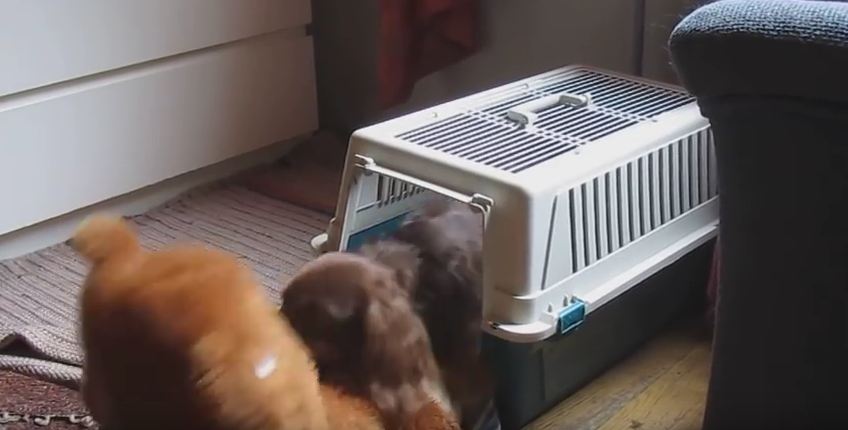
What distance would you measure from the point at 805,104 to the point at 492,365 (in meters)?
0.50

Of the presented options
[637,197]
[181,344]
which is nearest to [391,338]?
[181,344]

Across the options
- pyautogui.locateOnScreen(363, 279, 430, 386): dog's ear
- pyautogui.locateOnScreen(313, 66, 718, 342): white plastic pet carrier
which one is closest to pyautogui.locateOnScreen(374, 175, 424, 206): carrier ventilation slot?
pyautogui.locateOnScreen(313, 66, 718, 342): white plastic pet carrier

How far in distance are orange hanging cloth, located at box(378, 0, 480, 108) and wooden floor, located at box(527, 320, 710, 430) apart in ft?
2.24

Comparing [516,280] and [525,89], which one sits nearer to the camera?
[516,280]

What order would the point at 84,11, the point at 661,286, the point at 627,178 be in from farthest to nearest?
the point at 84,11 < the point at 661,286 < the point at 627,178

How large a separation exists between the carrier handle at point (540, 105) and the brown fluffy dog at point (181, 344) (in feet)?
1.59

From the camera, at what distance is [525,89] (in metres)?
1.43

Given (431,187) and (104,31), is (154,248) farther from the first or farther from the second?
(431,187)

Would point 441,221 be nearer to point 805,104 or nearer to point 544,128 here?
point 544,128

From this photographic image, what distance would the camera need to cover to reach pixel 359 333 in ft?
3.43

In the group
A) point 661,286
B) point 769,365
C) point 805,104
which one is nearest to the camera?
point 805,104

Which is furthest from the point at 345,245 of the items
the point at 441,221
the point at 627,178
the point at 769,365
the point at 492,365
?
the point at 769,365

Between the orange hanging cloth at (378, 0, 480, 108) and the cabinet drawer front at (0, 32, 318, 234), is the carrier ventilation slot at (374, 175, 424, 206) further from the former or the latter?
the cabinet drawer front at (0, 32, 318, 234)

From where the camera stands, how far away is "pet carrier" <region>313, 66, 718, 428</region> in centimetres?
110
